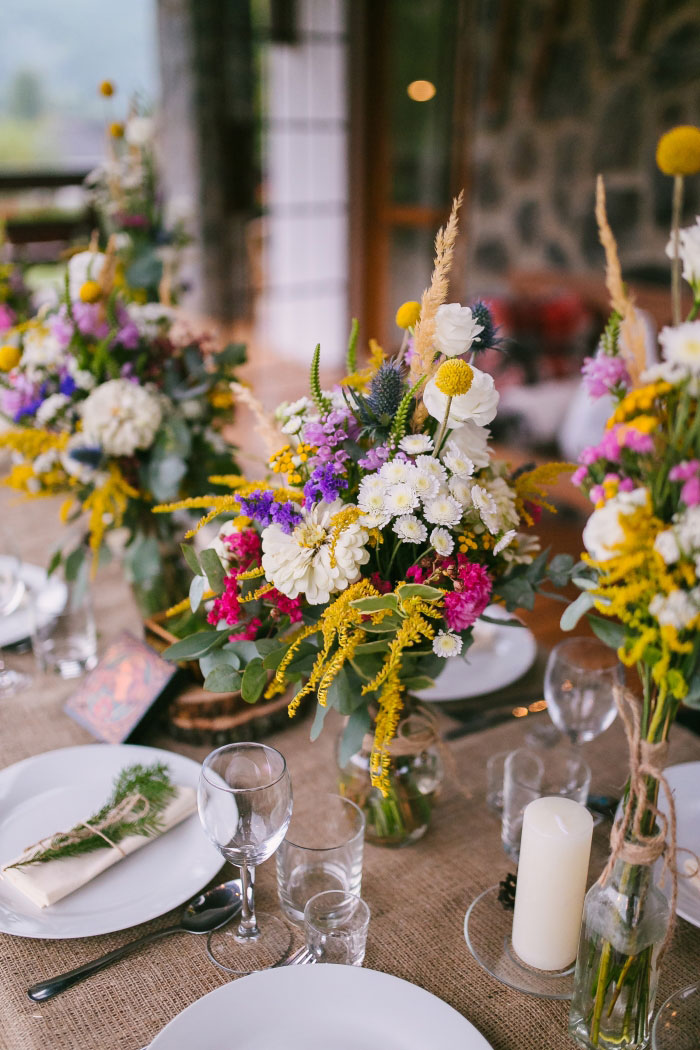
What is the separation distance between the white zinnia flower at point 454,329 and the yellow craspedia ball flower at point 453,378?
41 millimetres

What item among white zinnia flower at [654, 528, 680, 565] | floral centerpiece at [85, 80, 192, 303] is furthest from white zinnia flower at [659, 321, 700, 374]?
floral centerpiece at [85, 80, 192, 303]

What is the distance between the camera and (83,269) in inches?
49.6

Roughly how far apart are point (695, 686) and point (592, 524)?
137 millimetres

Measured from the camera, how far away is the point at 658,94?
3826 mm

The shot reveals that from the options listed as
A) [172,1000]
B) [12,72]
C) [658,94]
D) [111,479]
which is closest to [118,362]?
[111,479]

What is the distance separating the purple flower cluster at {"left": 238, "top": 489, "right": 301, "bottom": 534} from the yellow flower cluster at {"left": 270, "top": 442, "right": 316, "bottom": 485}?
0.09 feet

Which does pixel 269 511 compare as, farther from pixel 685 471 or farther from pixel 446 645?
pixel 685 471

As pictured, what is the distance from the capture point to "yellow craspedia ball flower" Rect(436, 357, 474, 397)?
682 millimetres

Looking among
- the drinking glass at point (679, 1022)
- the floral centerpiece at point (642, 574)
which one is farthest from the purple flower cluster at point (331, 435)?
the drinking glass at point (679, 1022)

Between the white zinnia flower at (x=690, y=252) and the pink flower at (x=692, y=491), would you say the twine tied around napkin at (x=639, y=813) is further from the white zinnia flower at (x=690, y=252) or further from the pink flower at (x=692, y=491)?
the white zinnia flower at (x=690, y=252)

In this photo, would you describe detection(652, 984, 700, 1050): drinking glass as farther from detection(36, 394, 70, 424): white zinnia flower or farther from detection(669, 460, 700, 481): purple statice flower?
detection(36, 394, 70, 424): white zinnia flower

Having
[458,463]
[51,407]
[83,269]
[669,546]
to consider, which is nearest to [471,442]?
[458,463]

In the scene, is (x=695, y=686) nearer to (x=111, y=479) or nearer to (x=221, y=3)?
(x=111, y=479)

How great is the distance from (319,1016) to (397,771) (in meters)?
0.26
